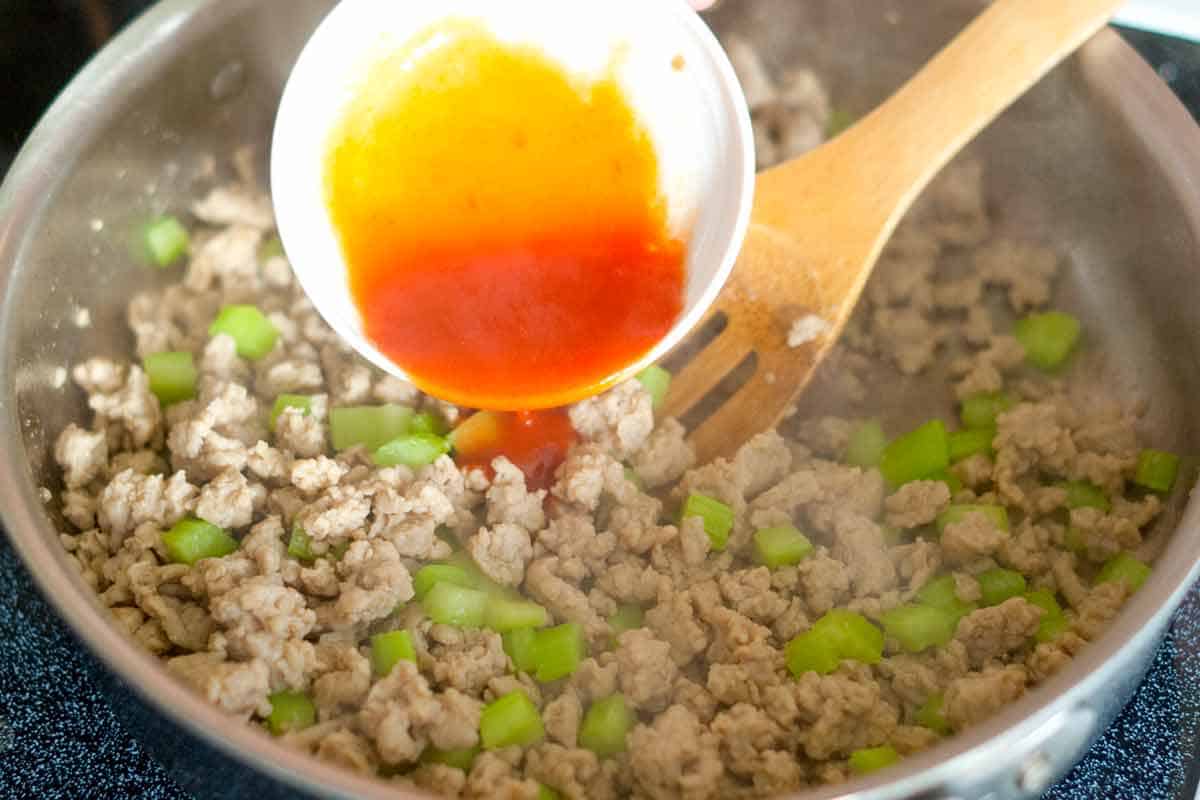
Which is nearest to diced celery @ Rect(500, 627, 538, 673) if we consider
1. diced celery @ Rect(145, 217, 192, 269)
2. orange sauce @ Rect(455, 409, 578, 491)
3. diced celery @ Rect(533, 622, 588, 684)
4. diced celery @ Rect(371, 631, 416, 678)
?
diced celery @ Rect(533, 622, 588, 684)

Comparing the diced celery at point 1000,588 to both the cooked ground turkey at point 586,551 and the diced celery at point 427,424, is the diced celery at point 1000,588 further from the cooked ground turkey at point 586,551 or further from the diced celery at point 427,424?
the diced celery at point 427,424

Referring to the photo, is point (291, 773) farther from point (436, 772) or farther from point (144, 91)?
point (144, 91)

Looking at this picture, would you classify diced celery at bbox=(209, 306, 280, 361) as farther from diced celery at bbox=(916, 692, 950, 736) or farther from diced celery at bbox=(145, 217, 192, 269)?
diced celery at bbox=(916, 692, 950, 736)

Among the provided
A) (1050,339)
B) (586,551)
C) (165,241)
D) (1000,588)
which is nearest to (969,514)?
(1000,588)

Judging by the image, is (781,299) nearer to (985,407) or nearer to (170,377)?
(985,407)

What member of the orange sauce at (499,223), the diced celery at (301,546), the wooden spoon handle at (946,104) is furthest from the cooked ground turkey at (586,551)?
the wooden spoon handle at (946,104)

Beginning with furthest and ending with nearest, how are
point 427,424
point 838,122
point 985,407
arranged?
point 838,122 → point 985,407 → point 427,424
